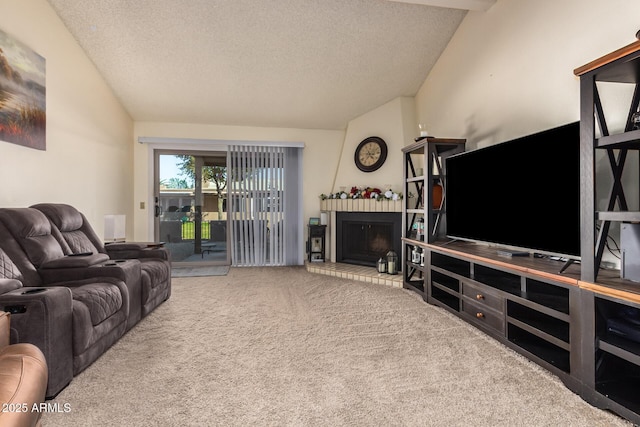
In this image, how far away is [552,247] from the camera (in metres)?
2.23

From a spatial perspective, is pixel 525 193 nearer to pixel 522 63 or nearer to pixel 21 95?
pixel 522 63

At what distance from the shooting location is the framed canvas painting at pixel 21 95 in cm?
277

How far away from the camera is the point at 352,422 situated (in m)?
1.56

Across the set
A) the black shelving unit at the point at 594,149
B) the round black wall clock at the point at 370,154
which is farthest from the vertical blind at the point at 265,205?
the black shelving unit at the point at 594,149

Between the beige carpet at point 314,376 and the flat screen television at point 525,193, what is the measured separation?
31.3 inches

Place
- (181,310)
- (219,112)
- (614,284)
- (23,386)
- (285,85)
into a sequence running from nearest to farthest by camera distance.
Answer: (23,386), (614,284), (181,310), (285,85), (219,112)

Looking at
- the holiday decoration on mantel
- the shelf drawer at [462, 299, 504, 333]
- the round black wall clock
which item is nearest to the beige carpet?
the shelf drawer at [462, 299, 504, 333]

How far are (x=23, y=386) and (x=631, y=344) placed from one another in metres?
2.36

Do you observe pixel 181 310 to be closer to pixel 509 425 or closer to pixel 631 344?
pixel 509 425

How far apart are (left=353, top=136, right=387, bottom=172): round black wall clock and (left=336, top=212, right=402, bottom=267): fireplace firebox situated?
732 millimetres

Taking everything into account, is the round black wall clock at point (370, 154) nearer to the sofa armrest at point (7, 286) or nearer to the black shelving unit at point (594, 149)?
the black shelving unit at point (594, 149)

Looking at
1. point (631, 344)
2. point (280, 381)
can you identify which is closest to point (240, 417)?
point (280, 381)

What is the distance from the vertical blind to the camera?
230 inches

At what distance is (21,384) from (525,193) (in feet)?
9.28
